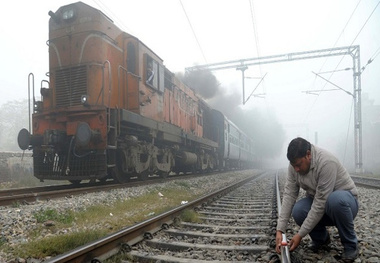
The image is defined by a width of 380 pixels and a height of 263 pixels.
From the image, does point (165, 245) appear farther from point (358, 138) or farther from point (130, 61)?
point (358, 138)

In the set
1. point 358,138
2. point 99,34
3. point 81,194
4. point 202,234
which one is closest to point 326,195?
point 202,234

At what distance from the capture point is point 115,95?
8.32 meters

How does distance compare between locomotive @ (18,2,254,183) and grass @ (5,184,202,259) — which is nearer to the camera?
grass @ (5,184,202,259)

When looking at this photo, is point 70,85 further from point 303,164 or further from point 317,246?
point 317,246

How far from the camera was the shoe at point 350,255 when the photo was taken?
9.18ft

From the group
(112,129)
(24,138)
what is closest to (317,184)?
(112,129)

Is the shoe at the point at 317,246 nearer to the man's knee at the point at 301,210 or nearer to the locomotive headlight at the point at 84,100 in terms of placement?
the man's knee at the point at 301,210

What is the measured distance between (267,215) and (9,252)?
3703 mm

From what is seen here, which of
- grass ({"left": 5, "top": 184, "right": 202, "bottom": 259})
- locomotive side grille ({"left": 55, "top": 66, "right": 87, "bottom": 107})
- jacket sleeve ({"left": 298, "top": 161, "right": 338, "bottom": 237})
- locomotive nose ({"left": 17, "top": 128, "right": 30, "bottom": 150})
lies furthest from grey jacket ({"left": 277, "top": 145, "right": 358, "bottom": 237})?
locomotive nose ({"left": 17, "top": 128, "right": 30, "bottom": 150})

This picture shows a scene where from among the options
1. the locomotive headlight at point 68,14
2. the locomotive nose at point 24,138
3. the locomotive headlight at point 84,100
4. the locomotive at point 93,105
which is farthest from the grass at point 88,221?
the locomotive headlight at point 68,14

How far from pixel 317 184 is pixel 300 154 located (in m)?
0.35

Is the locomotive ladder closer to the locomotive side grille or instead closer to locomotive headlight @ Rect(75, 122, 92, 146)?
locomotive headlight @ Rect(75, 122, 92, 146)

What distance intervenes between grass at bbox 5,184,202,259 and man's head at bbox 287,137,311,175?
7.40ft

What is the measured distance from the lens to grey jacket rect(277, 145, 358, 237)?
2.73 metres
